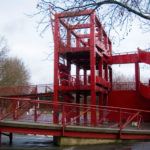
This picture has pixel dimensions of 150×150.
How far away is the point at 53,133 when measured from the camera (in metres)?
22.5

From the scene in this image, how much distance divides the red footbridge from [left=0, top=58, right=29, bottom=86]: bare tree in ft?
90.6

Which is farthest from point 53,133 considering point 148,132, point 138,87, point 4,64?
point 4,64

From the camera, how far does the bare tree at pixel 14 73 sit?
255 ft

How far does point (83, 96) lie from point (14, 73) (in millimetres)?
38667

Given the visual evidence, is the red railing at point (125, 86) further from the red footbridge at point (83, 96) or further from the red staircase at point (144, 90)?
the red staircase at point (144, 90)

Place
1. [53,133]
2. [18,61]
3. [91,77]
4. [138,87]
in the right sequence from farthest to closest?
[18,61]
[138,87]
[91,77]
[53,133]

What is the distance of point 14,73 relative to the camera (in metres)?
80.8

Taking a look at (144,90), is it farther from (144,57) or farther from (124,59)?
(124,59)

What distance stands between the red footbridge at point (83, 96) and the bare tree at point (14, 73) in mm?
27602

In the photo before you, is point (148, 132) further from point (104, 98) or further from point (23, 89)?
point (23, 89)

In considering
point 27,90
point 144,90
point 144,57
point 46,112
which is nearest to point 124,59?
point 144,57

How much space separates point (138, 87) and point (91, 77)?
7.03 metres

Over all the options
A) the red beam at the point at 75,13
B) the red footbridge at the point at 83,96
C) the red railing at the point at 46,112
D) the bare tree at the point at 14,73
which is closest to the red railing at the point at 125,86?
the red footbridge at the point at 83,96

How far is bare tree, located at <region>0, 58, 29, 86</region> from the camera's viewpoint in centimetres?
7762
